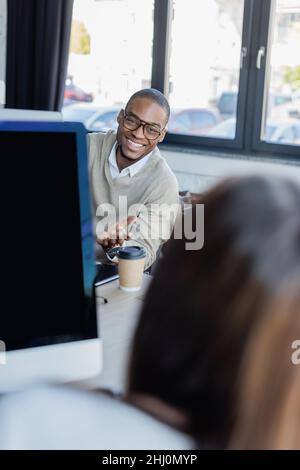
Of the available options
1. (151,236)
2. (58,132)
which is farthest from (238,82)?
(58,132)

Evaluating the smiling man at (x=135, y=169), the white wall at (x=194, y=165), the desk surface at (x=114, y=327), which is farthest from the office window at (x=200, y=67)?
the desk surface at (x=114, y=327)

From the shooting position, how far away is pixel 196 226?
56 centimetres

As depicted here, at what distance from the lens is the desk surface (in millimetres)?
1046

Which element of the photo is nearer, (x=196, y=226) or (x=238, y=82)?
(x=196, y=226)

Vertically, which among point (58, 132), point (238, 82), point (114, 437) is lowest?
point (114, 437)

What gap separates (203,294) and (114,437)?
0.17 m

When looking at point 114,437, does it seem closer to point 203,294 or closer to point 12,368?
point 203,294

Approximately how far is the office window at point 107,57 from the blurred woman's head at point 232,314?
3269 millimetres

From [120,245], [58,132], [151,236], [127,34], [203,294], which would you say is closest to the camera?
[203,294]

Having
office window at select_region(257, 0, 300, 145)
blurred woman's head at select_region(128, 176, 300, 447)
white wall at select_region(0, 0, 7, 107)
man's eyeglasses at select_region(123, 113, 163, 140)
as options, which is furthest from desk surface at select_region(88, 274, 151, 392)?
white wall at select_region(0, 0, 7, 107)

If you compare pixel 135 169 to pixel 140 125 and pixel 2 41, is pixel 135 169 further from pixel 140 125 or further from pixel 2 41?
pixel 2 41

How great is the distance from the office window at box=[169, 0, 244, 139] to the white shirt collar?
1228mm

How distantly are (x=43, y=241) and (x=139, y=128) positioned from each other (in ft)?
5.07

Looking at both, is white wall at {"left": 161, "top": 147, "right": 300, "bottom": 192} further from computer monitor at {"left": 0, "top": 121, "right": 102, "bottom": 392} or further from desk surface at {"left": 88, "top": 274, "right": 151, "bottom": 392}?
computer monitor at {"left": 0, "top": 121, "right": 102, "bottom": 392}
